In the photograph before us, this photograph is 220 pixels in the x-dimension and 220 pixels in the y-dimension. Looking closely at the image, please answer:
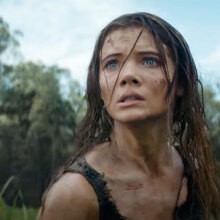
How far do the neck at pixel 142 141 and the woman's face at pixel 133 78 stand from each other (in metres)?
0.08

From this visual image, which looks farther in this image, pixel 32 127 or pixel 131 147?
pixel 32 127

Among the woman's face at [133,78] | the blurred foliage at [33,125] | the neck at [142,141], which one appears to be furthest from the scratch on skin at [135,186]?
the blurred foliage at [33,125]

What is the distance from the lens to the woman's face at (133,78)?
2131 mm

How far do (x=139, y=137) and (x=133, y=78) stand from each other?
1.09 feet

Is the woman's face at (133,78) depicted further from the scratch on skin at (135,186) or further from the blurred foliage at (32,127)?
the blurred foliage at (32,127)

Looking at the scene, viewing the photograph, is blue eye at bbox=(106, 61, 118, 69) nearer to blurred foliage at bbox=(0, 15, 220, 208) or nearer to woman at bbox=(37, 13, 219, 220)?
woman at bbox=(37, 13, 219, 220)

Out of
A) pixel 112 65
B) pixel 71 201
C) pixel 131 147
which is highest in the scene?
pixel 112 65

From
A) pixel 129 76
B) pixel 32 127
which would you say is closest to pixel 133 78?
pixel 129 76

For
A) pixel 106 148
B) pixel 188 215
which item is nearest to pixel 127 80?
pixel 106 148

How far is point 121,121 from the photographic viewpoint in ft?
7.23

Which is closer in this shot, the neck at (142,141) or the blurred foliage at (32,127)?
the neck at (142,141)

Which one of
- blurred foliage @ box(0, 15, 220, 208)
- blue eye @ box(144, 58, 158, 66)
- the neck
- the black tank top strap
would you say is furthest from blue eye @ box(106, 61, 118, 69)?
blurred foliage @ box(0, 15, 220, 208)

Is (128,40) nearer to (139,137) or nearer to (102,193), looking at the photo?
(139,137)

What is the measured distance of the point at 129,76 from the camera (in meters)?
2.12
